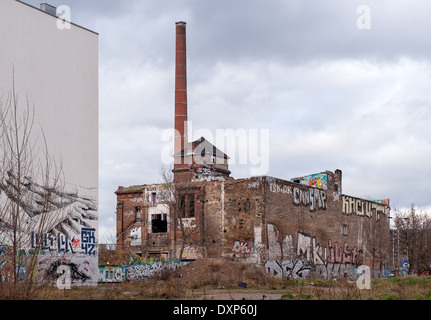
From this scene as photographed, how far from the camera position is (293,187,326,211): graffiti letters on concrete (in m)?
43.1

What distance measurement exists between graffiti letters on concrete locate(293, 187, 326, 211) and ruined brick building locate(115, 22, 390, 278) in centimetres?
8

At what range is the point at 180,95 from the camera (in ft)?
179

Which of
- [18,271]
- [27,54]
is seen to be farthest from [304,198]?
[18,271]

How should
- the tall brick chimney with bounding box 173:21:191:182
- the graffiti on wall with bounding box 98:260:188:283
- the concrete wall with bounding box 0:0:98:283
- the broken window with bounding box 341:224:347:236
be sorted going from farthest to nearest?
the tall brick chimney with bounding box 173:21:191:182 → the broken window with bounding box 341:224:347:236 → the graffiti on wall with bounding box 98:260:188:283 → the concrete wall with bounding box 0:0:98:283

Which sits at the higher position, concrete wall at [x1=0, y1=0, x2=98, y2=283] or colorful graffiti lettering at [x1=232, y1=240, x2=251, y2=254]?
concrete wall at [x1=0, y1=0, x2=98, y2=283]

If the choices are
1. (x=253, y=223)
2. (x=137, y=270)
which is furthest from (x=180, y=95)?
(x=137, y=270)

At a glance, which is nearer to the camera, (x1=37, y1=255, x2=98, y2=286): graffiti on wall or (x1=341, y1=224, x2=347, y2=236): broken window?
(x1=37, y1=255, x2=98, y2=286): graffiti on wall

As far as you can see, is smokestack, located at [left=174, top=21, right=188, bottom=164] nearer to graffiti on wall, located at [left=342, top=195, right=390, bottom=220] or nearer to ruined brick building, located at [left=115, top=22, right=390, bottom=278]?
ruined brick building, located at [left=115, top=22, right=390, bottom=278]

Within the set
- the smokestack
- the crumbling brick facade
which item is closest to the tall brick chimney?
the smokestack

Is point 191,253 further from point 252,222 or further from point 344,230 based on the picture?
point 344,230

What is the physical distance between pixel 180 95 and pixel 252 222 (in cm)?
1931

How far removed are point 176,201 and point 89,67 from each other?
16274mm
